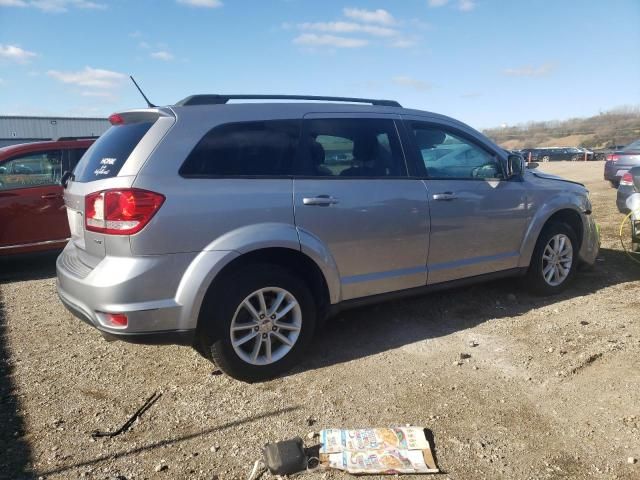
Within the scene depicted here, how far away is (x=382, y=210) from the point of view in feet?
12.9

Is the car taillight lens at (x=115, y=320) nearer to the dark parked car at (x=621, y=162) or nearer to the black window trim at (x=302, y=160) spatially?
the black window trim at (x=302, y=160)

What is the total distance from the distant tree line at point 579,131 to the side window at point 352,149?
59857mm

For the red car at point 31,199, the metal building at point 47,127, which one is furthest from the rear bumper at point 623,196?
the metal building at point 47,127

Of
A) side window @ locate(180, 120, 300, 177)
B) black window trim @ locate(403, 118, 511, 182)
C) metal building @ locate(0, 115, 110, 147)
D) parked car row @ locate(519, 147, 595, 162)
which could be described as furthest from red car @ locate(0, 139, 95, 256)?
parked car row @ locate(519, 147, 595, 162)

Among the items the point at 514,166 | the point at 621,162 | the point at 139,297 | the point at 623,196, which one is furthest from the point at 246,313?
the point at 621,162

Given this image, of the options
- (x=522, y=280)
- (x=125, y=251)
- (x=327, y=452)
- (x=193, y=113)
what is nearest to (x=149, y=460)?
(x=327, y=452)

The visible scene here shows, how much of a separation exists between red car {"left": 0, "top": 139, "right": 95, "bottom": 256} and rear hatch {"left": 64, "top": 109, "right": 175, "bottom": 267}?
11.3 ft

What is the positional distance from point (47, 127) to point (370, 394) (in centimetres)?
3962

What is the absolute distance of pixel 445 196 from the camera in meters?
4.31

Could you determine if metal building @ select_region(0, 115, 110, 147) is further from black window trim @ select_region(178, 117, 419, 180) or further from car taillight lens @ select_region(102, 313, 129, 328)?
car taillight lens @ select_region(102, 313, 129, 328)

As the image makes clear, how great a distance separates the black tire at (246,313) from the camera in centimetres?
Result: 335

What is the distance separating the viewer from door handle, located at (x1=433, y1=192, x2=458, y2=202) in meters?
4.27

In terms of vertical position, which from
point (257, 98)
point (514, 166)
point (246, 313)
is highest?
point (257, 98)

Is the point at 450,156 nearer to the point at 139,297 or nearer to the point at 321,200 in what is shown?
the point at 321,200
